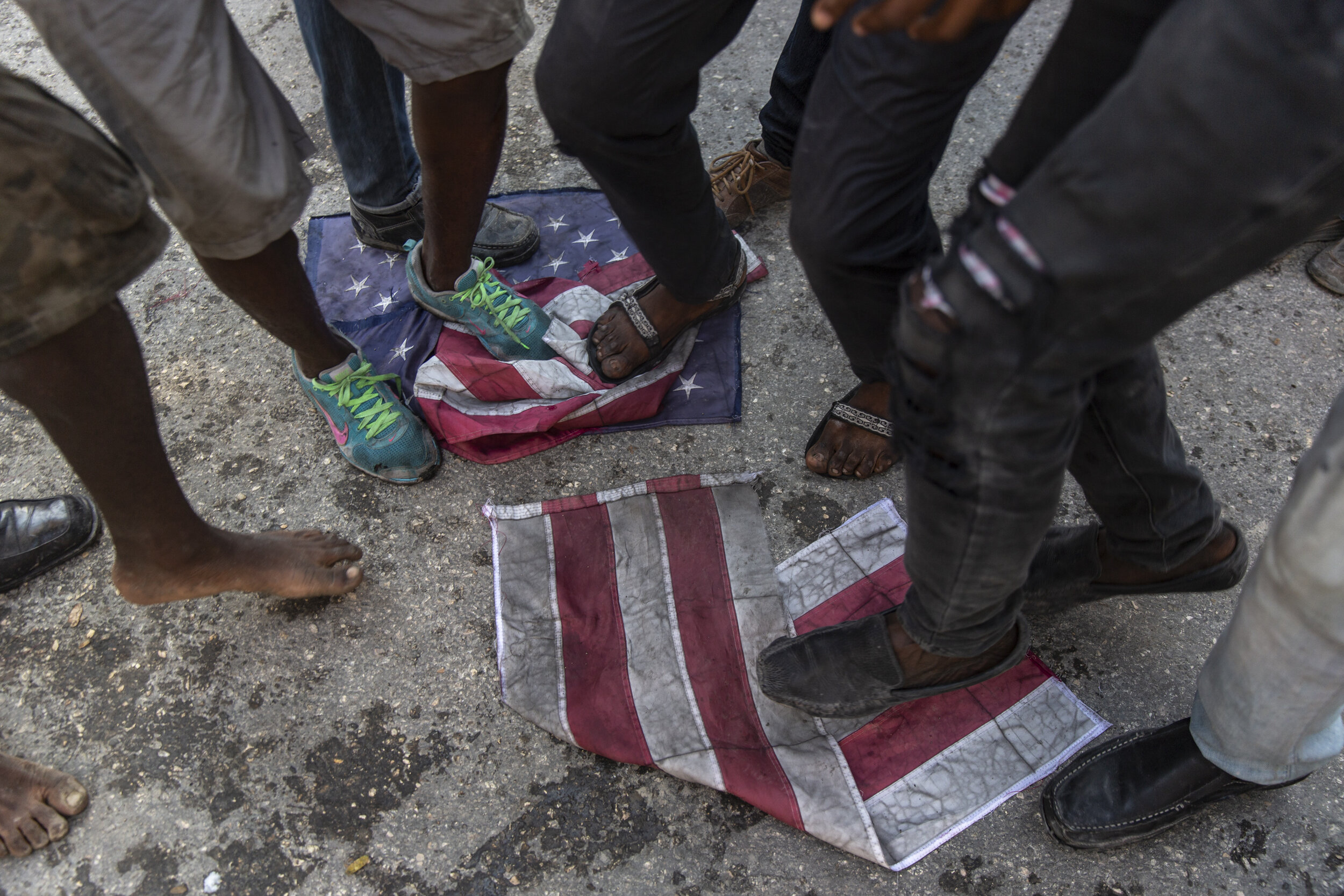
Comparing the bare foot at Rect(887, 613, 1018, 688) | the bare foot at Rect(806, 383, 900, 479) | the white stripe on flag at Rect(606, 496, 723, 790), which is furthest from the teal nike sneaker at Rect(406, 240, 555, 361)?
the bare foot at Rect(887, 613, 1018, 688)

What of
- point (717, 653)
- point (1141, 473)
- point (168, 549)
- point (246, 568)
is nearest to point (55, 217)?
point (168, 549)

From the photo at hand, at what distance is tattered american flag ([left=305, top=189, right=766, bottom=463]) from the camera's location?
189 centimetres

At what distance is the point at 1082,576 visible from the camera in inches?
55.4

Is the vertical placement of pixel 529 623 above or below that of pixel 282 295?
below

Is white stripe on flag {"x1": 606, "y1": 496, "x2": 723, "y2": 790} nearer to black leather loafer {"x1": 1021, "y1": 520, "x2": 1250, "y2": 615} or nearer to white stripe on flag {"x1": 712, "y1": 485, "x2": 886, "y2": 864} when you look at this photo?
white stripe on flag {"x1": 712, "y1": 485, "x2": 886, "y2": 864}

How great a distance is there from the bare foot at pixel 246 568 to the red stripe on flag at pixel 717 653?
2.28ft

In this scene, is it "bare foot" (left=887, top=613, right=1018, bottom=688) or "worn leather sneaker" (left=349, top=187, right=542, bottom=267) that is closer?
"bare foot" (left=887, top=613, right=1018, bottom=688)

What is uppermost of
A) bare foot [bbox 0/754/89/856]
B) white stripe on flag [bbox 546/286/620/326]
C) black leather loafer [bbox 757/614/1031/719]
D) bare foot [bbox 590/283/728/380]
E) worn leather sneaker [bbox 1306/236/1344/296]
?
worn leather sneaker [bbox 1306/236/1344/296]

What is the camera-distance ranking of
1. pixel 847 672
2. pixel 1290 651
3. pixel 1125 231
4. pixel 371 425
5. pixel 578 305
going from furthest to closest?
1. pixel 578 305
2. pixel 371 425
3. pixel 847 672
4. pixel 1290 651
5. pixel 1125 231

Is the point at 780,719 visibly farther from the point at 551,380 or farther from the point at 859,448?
the point at 551,380

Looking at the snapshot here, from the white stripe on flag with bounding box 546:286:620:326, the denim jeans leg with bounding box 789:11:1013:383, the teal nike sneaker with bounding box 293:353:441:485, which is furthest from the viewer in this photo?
the white stripe on flag with bounding box 546:286:620:326

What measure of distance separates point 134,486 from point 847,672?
1.27m

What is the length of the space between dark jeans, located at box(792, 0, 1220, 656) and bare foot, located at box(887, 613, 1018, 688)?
0.11m

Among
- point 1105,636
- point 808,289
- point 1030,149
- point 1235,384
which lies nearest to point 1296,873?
point 1105,636
